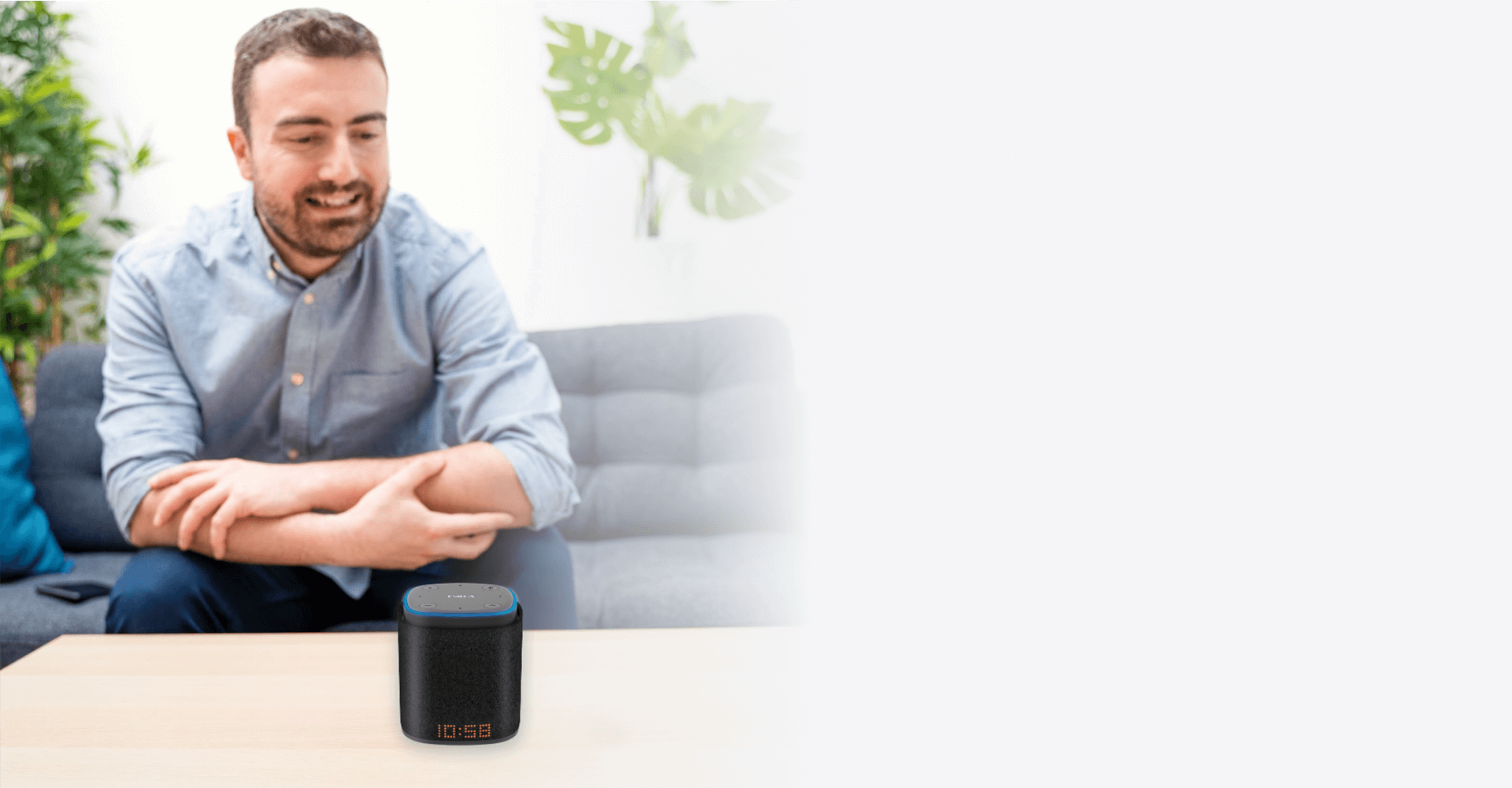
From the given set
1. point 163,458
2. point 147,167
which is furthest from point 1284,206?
point 147,167

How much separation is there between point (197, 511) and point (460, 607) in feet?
1.86

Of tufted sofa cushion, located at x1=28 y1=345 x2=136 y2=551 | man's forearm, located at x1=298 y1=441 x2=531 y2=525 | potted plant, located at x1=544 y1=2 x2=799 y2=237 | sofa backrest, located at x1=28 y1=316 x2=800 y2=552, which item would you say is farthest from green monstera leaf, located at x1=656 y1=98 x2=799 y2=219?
tufted sofa cushion, located at x1=28 y1=345 x2=136 y2=551

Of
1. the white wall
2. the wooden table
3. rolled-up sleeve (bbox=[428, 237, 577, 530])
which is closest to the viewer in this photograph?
the wooden table

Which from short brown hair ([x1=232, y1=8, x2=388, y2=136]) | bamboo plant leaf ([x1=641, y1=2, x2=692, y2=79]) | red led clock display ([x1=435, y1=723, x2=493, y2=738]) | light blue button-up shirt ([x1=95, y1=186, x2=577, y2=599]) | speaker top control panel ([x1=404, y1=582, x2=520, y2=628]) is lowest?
red led clock display ([x1=435, y1=723, x2=493, y2=738])

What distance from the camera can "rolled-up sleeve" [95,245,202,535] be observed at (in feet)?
3.04

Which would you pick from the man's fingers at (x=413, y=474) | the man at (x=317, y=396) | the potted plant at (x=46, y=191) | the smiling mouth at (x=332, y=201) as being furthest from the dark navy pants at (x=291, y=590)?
the potted plant at (x=46, y=191)

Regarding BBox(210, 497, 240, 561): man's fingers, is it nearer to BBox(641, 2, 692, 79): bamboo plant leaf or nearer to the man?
the man

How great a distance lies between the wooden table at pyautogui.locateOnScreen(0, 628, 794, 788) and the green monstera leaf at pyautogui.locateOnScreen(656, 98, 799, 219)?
1014 millimetres

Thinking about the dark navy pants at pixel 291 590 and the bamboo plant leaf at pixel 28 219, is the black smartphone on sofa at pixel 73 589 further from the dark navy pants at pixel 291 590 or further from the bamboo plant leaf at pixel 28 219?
the bamboo plant leaf at pixel 28 219

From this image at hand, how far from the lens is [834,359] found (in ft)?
0.82

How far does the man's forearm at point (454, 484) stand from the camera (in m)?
0.91

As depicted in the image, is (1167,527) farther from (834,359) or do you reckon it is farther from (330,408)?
(330,408)

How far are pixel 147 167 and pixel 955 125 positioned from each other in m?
1.92

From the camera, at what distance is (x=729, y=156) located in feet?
4.94
